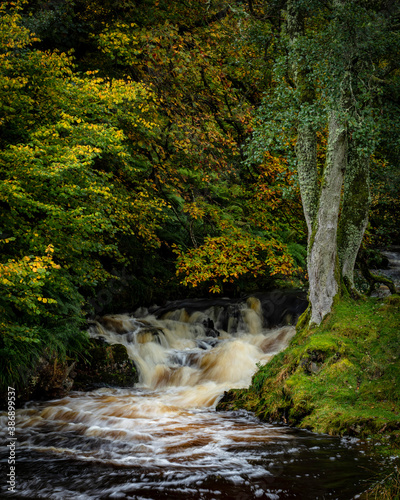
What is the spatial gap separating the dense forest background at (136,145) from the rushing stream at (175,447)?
5.09 feet

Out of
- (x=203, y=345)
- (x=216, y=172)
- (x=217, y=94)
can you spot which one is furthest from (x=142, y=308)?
(x=217, y=94)

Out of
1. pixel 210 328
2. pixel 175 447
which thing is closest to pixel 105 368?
pixel 210 328

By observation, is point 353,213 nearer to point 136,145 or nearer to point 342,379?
point 342,379

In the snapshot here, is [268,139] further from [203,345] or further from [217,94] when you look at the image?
[203,345]

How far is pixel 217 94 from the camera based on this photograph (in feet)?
39.7

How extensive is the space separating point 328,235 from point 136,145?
19.9 ft

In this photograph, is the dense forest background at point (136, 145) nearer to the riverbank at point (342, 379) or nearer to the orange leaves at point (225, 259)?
the orange leaves at point (225, 259)

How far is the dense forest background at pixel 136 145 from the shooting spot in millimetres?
7203

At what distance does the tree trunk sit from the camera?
7820 millimetres

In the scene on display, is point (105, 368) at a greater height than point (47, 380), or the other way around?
point (47, 380)

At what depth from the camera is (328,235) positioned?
781 centimetres

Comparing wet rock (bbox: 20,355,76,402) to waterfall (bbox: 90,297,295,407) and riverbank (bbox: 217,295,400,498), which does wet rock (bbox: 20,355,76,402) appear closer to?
waterfall (bbox: 90,297,295,407)

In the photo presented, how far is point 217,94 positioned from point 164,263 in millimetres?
6230

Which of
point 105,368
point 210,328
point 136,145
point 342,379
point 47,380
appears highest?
point 136,145
